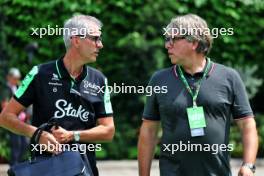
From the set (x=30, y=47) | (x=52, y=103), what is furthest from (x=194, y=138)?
(x=30, y=47)

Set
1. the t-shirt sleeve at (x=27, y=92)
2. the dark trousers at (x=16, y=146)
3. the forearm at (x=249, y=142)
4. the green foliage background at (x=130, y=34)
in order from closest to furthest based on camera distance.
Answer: the forearm at (x=249, y=142) < the t-shirt sleeve at (x=27, y=92) < the dark trousers at (x=16, y=146) < the green foliage background at (x=130, y=34)

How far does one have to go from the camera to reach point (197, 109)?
4.31 m

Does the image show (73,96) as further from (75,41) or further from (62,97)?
(75,41)

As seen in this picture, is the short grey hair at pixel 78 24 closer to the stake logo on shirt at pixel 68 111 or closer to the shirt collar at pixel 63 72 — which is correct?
the shirt collar at pixel 63 72

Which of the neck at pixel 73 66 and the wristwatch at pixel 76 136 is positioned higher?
the neck at pixel 73 66

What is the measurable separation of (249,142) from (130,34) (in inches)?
385

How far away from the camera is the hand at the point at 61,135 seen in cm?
431

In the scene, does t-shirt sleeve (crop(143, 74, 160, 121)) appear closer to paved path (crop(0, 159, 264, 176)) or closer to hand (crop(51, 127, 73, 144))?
hand (crop(51, 127, 73, 144))

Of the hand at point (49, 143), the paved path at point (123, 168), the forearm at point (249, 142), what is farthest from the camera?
the paved path at point (123, 168)

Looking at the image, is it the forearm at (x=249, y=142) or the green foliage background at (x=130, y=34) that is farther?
the green foliage background at (x=130, y=34)

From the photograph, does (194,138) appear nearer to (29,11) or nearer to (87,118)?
(87,118)

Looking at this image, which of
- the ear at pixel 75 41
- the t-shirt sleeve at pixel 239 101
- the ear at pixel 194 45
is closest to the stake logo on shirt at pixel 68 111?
the ear at pixel 75 41

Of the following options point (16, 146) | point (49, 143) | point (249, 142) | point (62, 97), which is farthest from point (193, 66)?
point (16, 146)

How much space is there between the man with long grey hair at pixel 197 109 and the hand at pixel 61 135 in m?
0.56
